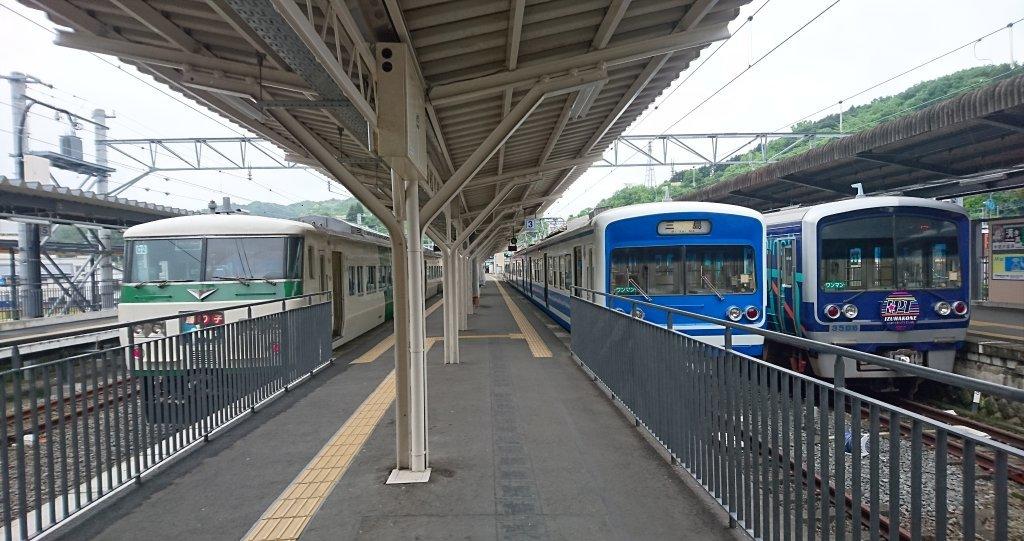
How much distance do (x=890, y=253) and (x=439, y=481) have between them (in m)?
6.95

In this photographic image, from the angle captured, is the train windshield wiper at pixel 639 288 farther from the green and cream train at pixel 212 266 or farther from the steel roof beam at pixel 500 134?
the green and cream train at pixel 212 266

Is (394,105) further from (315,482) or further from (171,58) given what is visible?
(315,482)

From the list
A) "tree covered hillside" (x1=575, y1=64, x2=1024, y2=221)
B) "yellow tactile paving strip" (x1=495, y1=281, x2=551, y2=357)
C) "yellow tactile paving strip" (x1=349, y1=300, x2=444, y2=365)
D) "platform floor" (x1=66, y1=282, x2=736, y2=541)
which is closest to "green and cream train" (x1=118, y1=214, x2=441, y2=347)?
"yellow tactile paving strip" (x1=349, y1=300, x2=444, y2=365)

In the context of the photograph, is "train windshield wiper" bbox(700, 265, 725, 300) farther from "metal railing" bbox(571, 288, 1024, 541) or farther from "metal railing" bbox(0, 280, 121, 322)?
"metal railing" bbox(0, 280, 121, 322)

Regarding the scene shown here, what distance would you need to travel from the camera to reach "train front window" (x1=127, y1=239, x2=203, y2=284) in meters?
7.75

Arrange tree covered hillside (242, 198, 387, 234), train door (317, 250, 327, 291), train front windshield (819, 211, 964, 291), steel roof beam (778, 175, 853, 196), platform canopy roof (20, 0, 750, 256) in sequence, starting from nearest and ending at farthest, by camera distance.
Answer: platform canopy roof (20, 0, 750, 256) < train front windshield (819, 211, 964, 291) < train door (317, 250, 327, 291) < steel roof beam (778, 175, 853, 196) < tree covered hillside (242, 198, 387, 234)

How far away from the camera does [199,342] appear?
4996 mm

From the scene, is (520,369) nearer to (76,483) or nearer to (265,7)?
(76,483)

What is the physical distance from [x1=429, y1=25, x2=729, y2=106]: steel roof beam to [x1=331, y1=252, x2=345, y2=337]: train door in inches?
263

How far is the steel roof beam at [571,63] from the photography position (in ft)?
15.3

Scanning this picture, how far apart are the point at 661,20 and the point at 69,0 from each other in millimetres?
4117

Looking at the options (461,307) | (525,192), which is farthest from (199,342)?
(525,192)

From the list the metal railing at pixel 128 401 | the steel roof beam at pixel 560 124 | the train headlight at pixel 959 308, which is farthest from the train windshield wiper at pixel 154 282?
the train headlight at pixel 959 308

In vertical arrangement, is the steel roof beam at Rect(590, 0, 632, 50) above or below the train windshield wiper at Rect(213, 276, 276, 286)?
above
